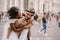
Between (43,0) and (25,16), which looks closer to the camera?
(25,16)

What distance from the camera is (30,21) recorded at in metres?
4.43

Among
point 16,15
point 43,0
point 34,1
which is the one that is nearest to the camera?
point 16,15

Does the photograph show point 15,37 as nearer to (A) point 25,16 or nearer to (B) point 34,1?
(A) point 25,16

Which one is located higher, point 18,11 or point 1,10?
point 18,11

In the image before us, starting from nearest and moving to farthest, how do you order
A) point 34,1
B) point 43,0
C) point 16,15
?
1. point 16,15
2. point 34,1
3. point 43,0

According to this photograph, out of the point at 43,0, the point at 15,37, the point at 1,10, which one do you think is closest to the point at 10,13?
the point at 15,37

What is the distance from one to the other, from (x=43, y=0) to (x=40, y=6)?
392cm

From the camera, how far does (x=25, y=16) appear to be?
4418 mm

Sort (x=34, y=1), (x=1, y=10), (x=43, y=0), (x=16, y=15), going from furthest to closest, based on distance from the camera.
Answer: (x=43, y=0), (x=34, y=1), (x=1, y=10), (x=16, y=15)

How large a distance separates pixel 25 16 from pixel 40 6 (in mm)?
39761

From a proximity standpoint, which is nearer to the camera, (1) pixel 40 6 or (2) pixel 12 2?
(2) pixel 12 2

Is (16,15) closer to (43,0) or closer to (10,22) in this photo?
(10,22)

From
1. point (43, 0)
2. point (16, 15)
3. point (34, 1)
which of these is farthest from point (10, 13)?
point (43, 0)

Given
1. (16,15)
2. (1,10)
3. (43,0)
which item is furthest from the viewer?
(43,0)
